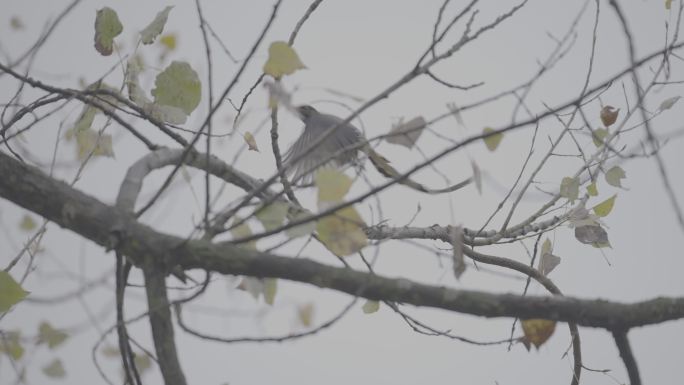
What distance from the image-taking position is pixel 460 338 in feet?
4.29

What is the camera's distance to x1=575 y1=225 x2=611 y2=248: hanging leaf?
1757 millimetres

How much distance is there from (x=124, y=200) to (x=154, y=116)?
0.41 meters

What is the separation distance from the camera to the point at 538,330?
1.15m

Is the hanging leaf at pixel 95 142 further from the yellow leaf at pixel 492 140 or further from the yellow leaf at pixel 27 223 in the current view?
the yellow leaf at pixel 492 140

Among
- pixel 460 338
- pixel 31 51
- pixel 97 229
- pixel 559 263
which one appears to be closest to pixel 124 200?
pixel 97 229

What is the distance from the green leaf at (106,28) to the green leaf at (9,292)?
627mm

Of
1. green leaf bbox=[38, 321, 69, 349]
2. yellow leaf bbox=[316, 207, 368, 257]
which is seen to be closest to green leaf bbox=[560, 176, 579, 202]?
yellow leaf bbox=[316, 207, 368, 257]

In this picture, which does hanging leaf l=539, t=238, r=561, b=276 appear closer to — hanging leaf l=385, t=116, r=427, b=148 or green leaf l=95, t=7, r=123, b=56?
hanging leaf l=385, t=116, r=427, b=148

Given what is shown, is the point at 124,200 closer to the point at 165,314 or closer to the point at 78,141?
the point at 165,314

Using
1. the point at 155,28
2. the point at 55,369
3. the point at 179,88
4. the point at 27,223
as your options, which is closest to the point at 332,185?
the point at 179,88

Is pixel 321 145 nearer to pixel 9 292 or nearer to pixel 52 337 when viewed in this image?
pixel 52 337

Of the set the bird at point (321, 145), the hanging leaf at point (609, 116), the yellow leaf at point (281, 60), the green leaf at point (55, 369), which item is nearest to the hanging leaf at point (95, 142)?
the bird at point (321, 145)

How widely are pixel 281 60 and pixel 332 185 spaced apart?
0.89 ft

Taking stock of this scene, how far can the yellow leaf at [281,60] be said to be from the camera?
1.17 m
